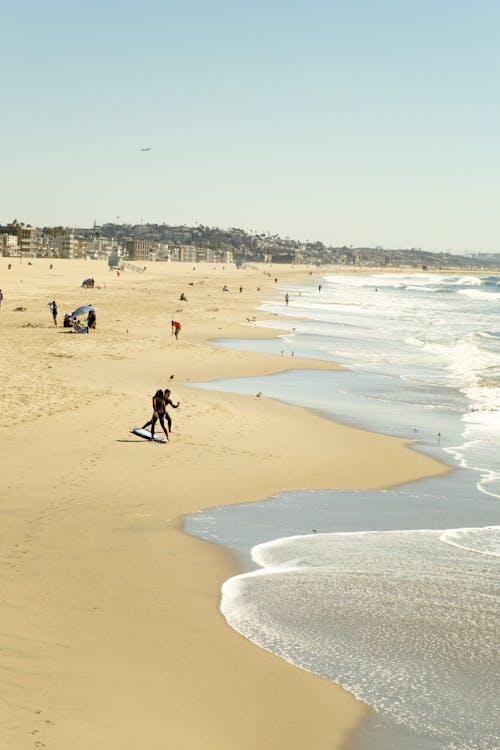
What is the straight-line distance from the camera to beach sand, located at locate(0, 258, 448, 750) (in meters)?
6.71

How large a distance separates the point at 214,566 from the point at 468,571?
10.2 feet

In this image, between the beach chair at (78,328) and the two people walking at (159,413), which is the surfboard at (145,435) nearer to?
the two people walking at (159,413)

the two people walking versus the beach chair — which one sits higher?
the beach chair

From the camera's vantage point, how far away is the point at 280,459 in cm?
1756

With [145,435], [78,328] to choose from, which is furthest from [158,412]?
[78,328]

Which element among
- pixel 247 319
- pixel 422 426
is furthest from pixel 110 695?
pixel 247 319

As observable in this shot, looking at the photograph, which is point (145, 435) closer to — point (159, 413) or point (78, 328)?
point (159, 413)

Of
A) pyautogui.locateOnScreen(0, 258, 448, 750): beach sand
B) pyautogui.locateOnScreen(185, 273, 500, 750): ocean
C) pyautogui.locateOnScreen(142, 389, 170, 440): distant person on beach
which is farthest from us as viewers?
pyautogui.locateOnScreen(142, 389, 170, 440): distant person on beach

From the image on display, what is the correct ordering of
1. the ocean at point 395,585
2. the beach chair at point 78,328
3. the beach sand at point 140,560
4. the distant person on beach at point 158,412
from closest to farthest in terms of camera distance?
1. the beach sand at point 140,560
2. the ocean at point 395,585
3. the distant person on beach at point 158,412
4. the beach chair at point 78,328

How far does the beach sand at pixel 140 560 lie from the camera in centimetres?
671

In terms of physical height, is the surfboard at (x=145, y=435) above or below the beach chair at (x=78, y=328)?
below

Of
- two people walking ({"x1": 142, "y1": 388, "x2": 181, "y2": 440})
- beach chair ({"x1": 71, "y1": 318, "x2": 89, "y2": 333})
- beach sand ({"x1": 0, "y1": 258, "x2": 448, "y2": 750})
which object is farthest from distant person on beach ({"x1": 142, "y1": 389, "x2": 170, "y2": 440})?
beach chair ({"x1": 71, "y1": 318, "x2": 89, "y2": 333})

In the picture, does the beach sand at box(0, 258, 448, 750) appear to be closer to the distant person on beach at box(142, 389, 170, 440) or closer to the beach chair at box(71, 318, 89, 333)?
the distant person on beach at box(142, 389, 170, 440)

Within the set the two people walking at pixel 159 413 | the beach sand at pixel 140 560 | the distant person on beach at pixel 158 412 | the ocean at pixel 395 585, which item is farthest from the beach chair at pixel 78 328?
the distant person on beach at pixel 158 412
